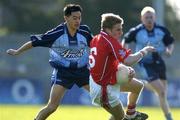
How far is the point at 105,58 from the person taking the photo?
13.2 metres

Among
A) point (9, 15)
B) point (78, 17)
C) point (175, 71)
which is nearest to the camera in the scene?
point (78, 17)

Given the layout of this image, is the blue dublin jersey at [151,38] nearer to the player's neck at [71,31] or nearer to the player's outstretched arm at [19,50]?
the player's neck at [71,31]

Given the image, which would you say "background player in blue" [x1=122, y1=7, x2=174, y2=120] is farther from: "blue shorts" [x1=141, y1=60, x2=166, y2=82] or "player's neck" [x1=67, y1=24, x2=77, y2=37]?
"player's neck" [x1=67, y1=24, x2=77, y2=37]

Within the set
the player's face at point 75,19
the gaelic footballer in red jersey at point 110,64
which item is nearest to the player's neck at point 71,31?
the player's face at point 75,19

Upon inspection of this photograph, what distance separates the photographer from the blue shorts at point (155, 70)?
18250 mm

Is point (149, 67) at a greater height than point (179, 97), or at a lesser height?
greater

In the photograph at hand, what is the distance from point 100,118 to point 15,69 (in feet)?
50.6

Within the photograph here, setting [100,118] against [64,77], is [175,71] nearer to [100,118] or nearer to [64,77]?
[100,118]

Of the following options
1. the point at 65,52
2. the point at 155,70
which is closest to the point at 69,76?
the point at 65,52

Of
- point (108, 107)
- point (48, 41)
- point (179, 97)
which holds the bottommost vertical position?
point (179, 97)

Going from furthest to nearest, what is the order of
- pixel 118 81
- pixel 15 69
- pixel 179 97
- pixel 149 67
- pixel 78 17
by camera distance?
1. pixel 15 69
2. pixel 179 97
3. pixel 149 67
4. pixel 78 17
5. pixel 118 81

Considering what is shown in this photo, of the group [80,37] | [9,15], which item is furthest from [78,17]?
[9,15]

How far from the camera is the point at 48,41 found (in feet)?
47.5

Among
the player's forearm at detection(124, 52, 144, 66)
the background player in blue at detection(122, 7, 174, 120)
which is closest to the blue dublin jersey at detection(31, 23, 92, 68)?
the player's forearm at detection(124, 52, 144, 66)
